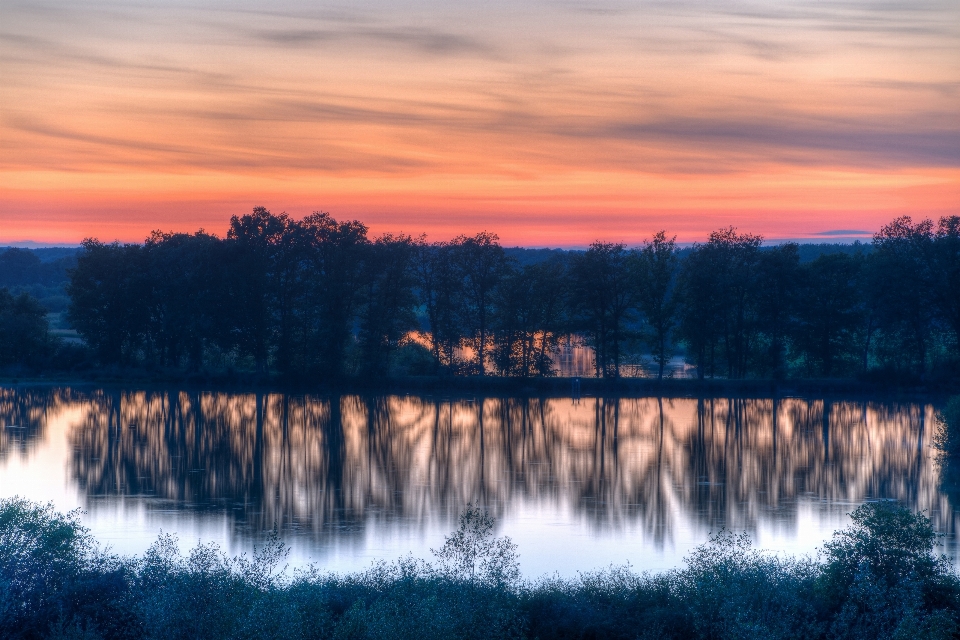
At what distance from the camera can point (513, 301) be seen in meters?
57.7

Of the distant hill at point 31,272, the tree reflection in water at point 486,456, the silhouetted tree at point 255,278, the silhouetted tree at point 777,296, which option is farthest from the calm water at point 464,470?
the distant hill at point 31,272

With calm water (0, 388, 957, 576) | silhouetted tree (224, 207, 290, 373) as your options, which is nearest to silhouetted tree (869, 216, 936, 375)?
calm water (0, 388, 957, 576)

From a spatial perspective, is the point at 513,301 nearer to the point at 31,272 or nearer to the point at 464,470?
the point at 464,470

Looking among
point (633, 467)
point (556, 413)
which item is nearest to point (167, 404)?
point (556, 413)

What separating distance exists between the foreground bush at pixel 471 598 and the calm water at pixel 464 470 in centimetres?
354

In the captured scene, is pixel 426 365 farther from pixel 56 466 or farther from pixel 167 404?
pixel 56 466

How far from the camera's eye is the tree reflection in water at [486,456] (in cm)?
2788

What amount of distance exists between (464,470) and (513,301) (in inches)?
983

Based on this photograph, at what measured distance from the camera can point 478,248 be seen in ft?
192

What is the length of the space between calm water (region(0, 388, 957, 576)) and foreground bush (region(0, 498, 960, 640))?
354 centimetres

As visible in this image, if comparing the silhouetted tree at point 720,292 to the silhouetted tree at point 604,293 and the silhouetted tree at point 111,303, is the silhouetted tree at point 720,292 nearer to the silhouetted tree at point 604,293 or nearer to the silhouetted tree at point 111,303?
the silhouetted tree at point 604,293

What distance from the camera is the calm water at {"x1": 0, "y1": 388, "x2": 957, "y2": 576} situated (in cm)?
2459

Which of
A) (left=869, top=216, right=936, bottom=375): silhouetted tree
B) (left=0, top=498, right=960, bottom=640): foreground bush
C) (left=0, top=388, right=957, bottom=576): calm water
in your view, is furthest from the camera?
(left=869, top=216, right=936, bottom=375): silhouetted tree

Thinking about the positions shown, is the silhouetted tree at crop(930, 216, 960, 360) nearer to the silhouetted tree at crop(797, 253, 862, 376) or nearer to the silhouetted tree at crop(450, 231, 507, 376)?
the silhouetted tree at crop(797, 253, 862, 376)
